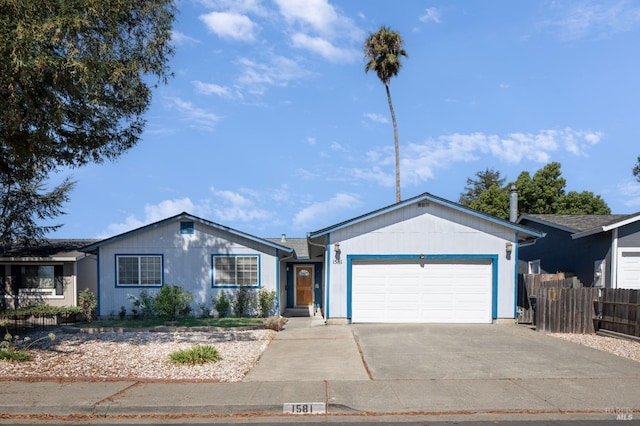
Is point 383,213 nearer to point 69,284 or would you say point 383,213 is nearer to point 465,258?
point 465,258

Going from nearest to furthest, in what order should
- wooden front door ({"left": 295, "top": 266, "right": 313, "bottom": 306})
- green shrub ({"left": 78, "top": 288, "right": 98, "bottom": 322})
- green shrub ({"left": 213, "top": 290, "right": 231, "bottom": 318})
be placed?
green shrub ({"left": 213, "top": 290, "right": 231, "bottom": 318}) < green shrub ({"left": 78, "top": 288, "right": 98, "bottom": 322}) < wooden front door ({"left": 295, "top": 266, "right": 313, "bottom": 306})

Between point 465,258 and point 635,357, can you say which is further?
point 465,258

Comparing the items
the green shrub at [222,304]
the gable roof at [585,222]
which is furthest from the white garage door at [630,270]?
the green shrub at [222,304]

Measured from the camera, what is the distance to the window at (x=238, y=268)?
61.3 ft

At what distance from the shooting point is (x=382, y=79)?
27234mm

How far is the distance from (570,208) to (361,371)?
30.8m

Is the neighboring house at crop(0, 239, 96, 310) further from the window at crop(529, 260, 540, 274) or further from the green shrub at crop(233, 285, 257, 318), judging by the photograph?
the window at crop(529, 260, 540, 274)

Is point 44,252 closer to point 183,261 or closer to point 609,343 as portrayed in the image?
point 183,261

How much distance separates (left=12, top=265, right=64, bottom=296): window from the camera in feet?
68.0

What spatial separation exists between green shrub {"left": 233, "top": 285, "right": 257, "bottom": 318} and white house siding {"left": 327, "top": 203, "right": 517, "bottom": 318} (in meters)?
3.72

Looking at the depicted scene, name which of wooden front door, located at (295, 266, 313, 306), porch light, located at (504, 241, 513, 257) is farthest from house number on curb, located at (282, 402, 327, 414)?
wooden front door, located at (295, 266, 313, 306)

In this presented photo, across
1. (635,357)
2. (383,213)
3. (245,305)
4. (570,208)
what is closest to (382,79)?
(383,213)

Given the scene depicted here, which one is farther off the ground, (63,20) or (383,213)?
(63,20)

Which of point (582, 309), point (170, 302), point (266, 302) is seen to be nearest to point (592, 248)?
point (582, 309)
